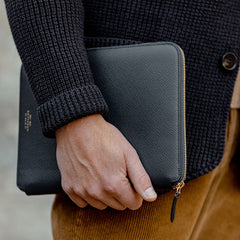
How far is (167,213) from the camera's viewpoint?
89 cm

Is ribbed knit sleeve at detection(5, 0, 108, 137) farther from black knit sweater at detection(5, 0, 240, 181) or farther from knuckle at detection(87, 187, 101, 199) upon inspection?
knuckle at detection(87, 187, 101, 199)

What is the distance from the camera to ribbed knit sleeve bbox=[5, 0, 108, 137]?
2.42 feet

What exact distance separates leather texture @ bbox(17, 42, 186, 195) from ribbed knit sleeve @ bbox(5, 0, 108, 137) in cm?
5

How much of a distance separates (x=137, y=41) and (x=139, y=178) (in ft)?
0.96

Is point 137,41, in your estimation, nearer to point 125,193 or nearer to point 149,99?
point 149,99

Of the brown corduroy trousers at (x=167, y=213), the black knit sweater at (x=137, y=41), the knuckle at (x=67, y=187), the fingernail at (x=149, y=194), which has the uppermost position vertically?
the black knit sweater at (x=137, y=41)

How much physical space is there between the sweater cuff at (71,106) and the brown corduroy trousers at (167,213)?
9.6 inches

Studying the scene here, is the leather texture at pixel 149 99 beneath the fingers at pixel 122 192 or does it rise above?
above

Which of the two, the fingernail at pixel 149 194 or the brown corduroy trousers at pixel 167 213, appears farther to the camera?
the brown corduroy trousers at pixel 167 213

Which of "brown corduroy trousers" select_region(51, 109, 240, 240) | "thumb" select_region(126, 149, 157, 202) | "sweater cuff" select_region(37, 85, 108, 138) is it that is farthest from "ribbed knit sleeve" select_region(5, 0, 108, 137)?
"brown corduroy trousers" select_region(51, 109, 240, 240)

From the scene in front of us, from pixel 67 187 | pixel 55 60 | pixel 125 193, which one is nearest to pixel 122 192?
pixel 125 193

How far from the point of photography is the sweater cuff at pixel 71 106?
0.73 metres

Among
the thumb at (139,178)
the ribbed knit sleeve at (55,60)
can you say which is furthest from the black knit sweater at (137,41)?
the thumb at (139,178)

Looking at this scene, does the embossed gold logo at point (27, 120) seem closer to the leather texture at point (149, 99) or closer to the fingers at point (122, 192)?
the leather texture at point (149, 99)
